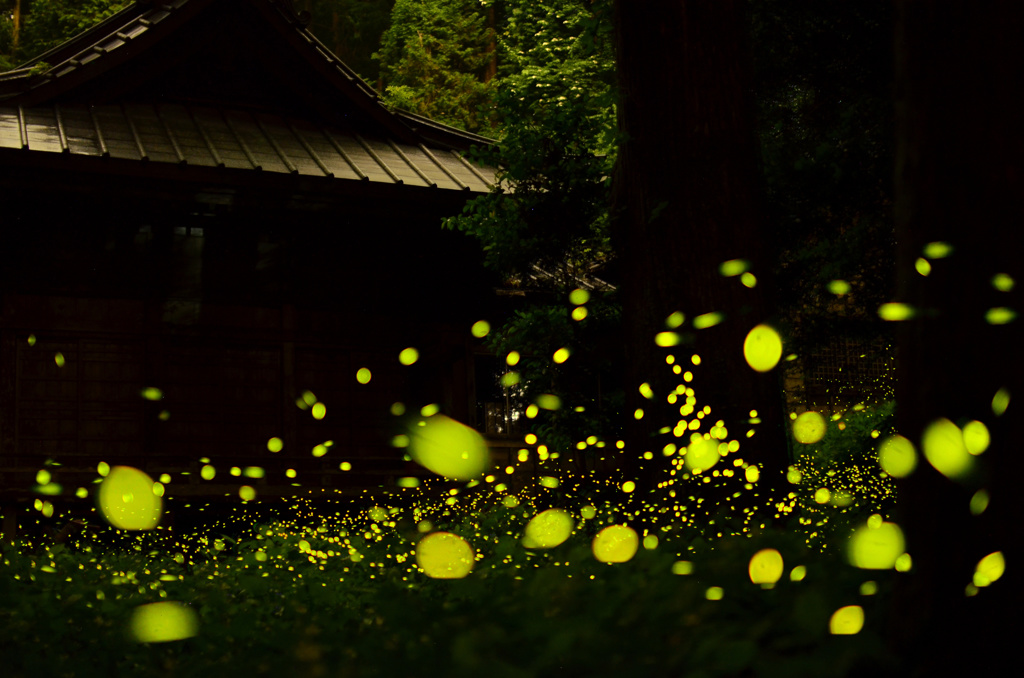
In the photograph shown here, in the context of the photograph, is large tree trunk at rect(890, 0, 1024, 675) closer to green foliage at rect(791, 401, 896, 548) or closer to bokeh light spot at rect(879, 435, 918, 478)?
bokeh light spot at rect(879, 435, 918, 478)

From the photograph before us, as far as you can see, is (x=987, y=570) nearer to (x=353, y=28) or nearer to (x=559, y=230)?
(x=559, y=230)

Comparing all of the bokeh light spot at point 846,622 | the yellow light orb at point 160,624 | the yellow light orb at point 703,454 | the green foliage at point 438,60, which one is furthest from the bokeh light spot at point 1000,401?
the green foliage at point 438,60

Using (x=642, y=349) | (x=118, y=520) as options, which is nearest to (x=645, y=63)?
(x=642, y=349)

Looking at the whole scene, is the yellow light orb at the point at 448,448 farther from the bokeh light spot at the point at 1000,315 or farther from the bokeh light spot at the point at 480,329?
the bokeh light spot at the point at 1000,315

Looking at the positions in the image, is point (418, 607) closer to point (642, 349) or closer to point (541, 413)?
point (642, 349)

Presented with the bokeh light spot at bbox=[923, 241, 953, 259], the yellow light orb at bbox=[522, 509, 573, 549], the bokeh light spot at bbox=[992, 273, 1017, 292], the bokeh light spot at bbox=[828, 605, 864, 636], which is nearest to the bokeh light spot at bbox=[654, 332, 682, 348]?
the yellow light orb at bbox=[522, 509, 573, 549]

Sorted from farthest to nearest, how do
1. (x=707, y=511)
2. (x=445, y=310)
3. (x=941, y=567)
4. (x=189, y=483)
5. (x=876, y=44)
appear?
(x=445, y=310)
(x=189, y=483)
(x=876, y=44)
(x=707, y=511)
(x=941, y=567)

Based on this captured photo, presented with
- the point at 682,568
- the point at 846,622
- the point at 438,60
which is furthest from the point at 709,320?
the point at 438,60
